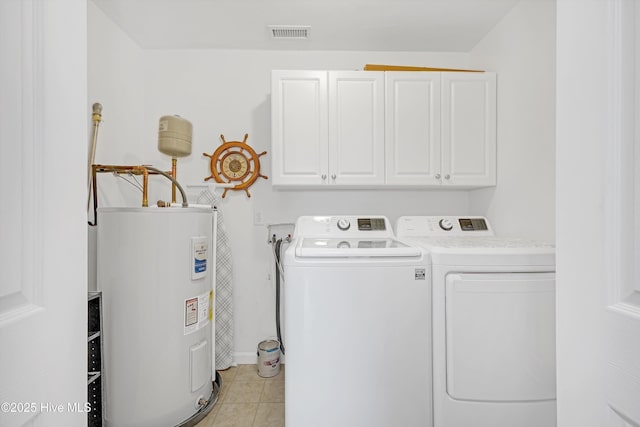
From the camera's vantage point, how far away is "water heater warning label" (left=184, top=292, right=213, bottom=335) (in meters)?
1.61

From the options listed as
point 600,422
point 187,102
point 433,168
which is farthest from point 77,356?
point 187,102

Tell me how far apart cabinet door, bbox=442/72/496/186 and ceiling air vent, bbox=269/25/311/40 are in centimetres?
106

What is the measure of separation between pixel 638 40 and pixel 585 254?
37 centimetres

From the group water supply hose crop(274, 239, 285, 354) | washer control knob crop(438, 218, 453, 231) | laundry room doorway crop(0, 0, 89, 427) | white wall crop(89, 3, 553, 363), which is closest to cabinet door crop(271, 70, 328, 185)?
white wall crop(89, 3, 553, 363)

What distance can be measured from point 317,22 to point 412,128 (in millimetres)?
985

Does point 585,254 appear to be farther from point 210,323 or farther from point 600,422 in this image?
point 210,323

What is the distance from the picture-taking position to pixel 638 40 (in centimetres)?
46

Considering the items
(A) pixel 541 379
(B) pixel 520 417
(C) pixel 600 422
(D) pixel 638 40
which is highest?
(D) pixel 638 40

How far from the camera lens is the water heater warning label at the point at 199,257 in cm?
163

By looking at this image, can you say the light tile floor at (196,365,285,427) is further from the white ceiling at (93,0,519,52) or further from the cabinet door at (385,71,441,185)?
the white ceiling at (93,0,519,52)

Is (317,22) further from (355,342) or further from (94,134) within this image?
(355,342)

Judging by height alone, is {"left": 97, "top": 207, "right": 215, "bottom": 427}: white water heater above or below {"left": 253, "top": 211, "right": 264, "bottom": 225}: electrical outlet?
below

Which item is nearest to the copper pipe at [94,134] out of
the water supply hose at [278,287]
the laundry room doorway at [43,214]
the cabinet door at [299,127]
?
the cabinet door at [299,127]

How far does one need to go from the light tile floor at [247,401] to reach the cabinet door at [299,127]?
4.68 feet
